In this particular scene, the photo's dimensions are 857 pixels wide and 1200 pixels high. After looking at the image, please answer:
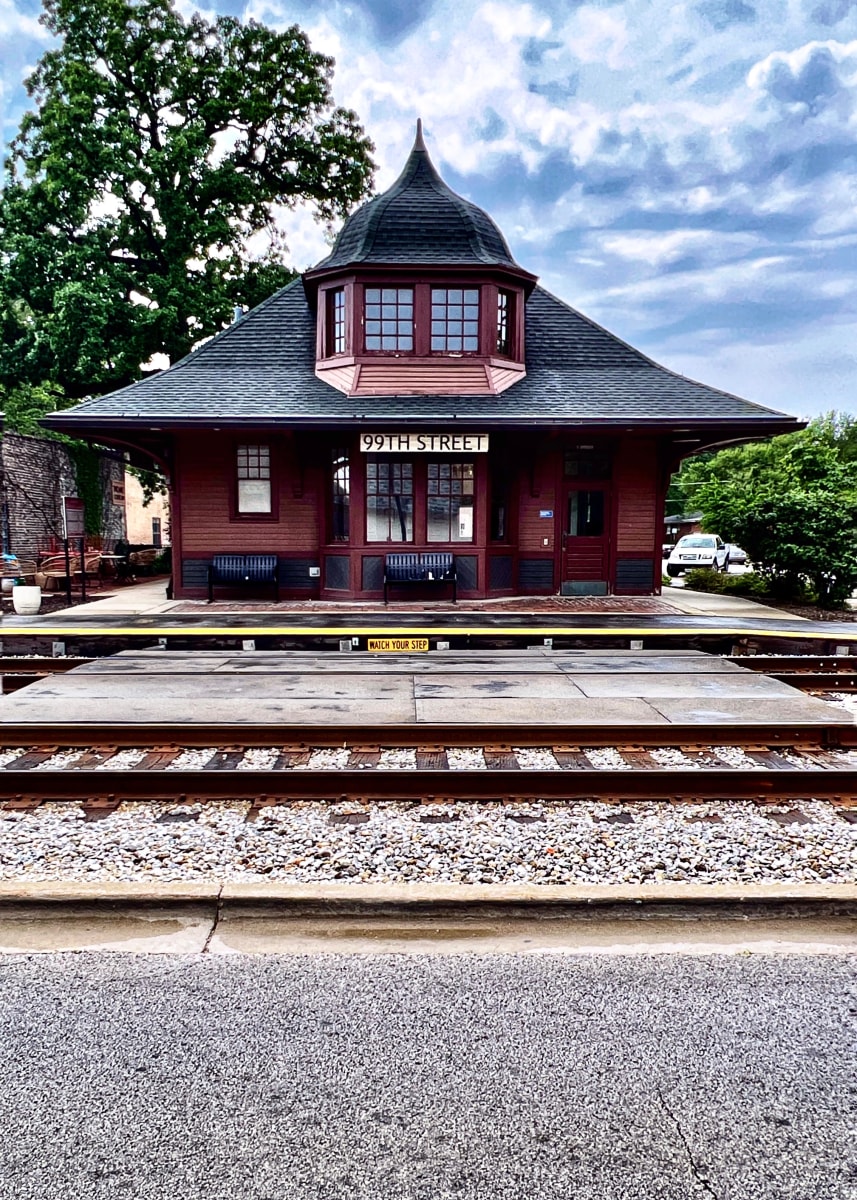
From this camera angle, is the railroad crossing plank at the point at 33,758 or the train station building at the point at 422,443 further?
the train station building at the point at 422,443

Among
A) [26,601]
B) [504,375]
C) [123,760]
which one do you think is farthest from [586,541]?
[123,760]

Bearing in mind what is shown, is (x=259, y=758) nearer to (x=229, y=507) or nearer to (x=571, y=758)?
(x=571, y=758)

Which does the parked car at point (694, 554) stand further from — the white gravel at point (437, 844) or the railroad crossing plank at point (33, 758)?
the railroad crossing plank at point (33, 758)

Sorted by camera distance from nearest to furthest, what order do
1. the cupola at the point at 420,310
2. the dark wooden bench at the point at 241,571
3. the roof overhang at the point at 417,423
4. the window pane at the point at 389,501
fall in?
the roof overhang at the point at 417,423
the window pane at the point at 389,501
the dark wooden bench at the point at 241,571
the cupola at the point at 420,310

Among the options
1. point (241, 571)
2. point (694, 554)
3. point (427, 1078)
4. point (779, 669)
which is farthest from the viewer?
point (694, 554)

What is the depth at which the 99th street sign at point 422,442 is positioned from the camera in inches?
593

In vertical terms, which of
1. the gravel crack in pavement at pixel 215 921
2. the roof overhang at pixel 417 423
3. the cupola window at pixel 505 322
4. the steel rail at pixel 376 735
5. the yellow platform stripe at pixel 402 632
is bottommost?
the gravel crack in pavement at pixel 215 921

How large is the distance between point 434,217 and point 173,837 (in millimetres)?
16199

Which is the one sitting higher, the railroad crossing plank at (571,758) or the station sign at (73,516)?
the station sign at (73,516)

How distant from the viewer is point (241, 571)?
1611cm

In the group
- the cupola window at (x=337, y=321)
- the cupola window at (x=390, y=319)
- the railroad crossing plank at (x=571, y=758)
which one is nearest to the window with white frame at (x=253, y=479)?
the cupola window at (x=337, y=321)

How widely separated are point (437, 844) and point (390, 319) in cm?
1405

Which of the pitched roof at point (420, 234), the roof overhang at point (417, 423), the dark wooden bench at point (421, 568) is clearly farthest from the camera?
the pitched roof at point (420, 234)

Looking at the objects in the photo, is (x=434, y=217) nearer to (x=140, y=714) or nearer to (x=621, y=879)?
(x=140, y=714)
